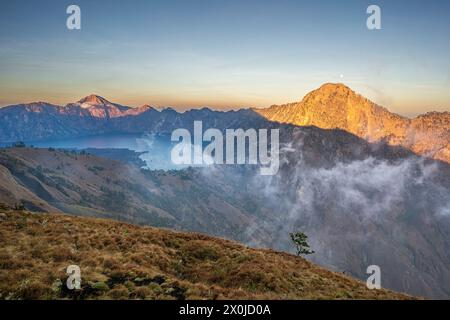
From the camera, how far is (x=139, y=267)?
30344 millimetres

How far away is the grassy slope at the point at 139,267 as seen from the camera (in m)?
24.8

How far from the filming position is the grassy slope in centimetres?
2483
